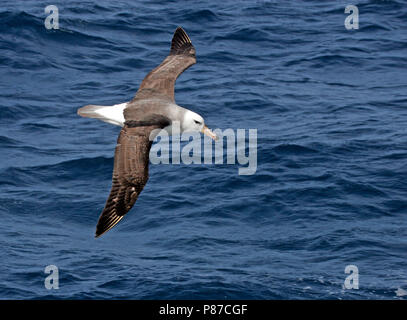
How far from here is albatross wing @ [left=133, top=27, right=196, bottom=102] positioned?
61.7ft

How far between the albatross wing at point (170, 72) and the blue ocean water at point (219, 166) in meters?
4.28

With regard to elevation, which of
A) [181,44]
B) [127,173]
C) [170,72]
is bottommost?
[127,173]

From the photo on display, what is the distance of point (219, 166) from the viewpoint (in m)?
24.6

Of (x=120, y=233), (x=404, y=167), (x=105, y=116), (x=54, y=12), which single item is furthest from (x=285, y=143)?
(x=54, y=12)

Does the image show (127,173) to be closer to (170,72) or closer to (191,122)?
(191,122)

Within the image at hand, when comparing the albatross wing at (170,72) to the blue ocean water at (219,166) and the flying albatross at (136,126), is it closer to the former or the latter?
the flying albatross at (136,126)

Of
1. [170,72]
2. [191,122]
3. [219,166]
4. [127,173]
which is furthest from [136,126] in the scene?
[219,166]

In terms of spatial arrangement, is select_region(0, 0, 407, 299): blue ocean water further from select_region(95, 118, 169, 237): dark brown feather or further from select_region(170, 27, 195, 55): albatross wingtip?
select_region(95, 118, 169, 237): dark brown feather

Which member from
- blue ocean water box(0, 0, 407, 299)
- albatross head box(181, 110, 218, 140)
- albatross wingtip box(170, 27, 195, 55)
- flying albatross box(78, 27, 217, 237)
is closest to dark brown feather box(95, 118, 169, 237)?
flying albatross box(78, 27, 217, 237)

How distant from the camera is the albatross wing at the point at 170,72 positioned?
18.8m

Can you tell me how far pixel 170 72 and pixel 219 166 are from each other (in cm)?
554

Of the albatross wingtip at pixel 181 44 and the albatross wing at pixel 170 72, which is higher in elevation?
the albatross wingtip at pixel 181 44

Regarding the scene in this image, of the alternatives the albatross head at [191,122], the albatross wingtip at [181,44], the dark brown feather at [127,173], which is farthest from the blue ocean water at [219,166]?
the dark brown feather at [127,173]

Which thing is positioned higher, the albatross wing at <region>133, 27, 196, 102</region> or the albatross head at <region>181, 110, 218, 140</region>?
the albatross wing at <region>133, 27, 196, 102</region>
